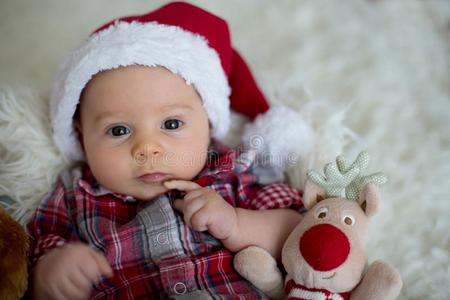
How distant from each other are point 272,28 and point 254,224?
900mm

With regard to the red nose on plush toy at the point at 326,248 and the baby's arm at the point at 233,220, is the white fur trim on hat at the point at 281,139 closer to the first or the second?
the baby's arm at the point at 233,220

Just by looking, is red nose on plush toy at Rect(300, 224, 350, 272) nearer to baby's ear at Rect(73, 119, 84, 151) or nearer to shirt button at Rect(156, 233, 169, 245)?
shirt button at Rect(156, 233, 169, 245)

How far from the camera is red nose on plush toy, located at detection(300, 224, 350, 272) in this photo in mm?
845

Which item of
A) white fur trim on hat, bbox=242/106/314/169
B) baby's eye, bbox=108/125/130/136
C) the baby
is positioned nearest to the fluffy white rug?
white fur trim on hat, bbox=242/106/314/169

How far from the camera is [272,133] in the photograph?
1.24 m

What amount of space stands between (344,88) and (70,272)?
99cm

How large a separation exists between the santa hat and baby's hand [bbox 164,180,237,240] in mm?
248

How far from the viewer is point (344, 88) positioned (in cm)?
153

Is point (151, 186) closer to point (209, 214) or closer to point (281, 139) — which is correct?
point (209, 214)

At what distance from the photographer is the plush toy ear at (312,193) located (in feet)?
3.19

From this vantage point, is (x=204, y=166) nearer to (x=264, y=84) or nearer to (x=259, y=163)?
(x=259, y=163)

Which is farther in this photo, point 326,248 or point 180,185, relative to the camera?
point 180,185

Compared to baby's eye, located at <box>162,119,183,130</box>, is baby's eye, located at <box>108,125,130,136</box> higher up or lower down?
lower down

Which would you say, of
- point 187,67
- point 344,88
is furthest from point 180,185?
point 344,88
